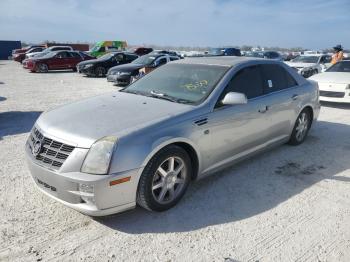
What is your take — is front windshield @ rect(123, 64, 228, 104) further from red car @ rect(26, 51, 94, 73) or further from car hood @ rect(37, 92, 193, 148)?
red car @ rect(26, 51, 94, 73)

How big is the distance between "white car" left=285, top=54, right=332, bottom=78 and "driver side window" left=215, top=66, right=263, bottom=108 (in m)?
10.6

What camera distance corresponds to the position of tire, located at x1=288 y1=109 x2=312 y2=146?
232 inches

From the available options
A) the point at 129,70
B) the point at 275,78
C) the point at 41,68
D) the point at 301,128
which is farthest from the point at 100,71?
the point at 275,78

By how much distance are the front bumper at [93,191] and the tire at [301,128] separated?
3602 mm

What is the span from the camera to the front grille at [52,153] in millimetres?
3232

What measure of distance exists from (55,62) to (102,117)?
2032cm

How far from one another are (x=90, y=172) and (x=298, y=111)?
3.96m

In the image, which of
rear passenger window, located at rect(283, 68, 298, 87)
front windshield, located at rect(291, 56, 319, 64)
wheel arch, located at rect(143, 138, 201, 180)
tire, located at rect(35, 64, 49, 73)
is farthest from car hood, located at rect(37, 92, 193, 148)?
tire, located at rect(35, 64, 49, 73)

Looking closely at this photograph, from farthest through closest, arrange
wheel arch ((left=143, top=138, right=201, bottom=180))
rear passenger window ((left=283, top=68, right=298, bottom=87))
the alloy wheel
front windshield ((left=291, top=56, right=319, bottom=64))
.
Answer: front windshield ((left=291, top=56, right=319, bottom=64)) < rear passenger window ((left=283, top=68, right=298, bottom=87)) < the alloy wheel < wheel arch ((left=143, top=138, right=201, bottom=180))

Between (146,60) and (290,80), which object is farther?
(146,60)

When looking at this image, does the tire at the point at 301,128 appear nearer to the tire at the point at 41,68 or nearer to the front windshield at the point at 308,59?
the front windshield at the point at 308,59

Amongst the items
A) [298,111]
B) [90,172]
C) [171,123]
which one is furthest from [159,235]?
[298,111]

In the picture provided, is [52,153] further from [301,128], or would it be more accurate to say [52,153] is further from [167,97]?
[301,128]

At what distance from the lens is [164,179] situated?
11.9 feet
